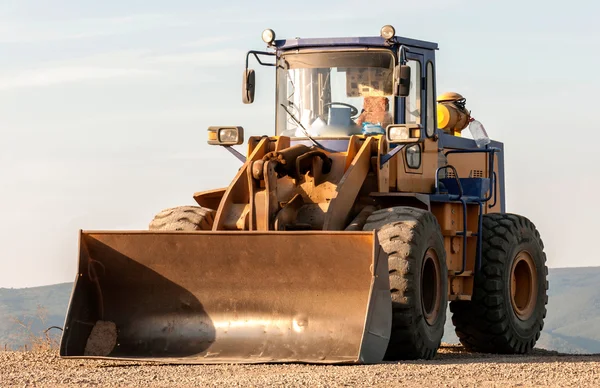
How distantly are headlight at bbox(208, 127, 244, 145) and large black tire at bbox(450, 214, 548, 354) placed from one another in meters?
3.29

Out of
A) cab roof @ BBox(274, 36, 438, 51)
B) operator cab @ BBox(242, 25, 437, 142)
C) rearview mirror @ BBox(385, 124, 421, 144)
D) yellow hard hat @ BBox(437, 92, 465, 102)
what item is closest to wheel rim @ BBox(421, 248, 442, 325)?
rearview mirror @ BBox(385, 124, 421, 144)

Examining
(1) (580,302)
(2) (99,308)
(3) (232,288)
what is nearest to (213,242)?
(3) (232,288)

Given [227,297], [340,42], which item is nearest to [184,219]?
[227,297]

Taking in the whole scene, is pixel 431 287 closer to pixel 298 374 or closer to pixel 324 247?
pixel 324 247

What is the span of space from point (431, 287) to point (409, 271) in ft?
4.00

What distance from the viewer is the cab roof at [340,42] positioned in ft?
51.2

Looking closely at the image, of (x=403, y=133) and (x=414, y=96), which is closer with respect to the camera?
(x=403, y=133)

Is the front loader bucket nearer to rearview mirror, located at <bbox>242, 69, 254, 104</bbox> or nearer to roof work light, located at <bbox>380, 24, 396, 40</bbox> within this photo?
rearview mirror, located at <bbox>242, 69, 254, 104</bbox>

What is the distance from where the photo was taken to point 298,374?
1184 centimetres

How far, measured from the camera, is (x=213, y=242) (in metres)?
13.6

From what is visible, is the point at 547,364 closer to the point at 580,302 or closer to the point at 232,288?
the point at 232,288

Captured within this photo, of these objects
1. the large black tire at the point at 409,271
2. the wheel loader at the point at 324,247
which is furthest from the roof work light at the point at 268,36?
the large black tire at the point at 409,271

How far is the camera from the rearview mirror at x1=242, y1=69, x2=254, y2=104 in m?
15.9

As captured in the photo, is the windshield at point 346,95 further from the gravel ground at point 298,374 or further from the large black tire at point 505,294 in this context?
the gravel ground at point 298,374
